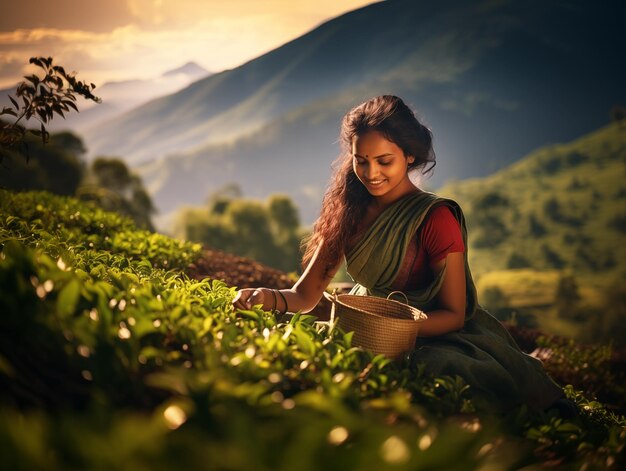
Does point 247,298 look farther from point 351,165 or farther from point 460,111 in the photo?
point 460,111

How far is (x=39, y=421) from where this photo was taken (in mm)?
1384

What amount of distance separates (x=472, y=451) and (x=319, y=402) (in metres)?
0.48

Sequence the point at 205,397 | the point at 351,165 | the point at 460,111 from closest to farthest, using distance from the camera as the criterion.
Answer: the point at 205,397 < the point at 351,165 < the point at 460,111

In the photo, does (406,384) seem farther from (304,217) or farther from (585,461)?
(304,217)

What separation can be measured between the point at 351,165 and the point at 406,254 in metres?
0.89

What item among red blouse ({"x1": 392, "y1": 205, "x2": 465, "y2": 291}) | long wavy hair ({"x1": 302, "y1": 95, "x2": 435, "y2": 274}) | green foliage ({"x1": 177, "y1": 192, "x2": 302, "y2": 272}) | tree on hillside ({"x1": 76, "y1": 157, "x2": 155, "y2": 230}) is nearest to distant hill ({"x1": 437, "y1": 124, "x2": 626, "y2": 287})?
green foliage ({"x1": 177, "y1": 192, "x2": 302, "y2": 272})

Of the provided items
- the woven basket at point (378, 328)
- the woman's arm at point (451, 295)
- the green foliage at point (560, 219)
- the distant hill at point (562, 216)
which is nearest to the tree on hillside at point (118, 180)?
the woman's arm at point (451, 295)

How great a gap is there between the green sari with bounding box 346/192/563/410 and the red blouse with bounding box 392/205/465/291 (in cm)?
6

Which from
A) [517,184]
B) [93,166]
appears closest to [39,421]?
[93,166]

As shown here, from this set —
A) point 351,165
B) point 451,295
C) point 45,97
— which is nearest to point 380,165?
point 351,165

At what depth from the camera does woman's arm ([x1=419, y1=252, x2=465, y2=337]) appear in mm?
3580

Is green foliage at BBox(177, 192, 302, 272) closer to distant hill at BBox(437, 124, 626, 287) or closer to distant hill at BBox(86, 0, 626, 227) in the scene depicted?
distant hill at BBox(437, 124, 626, 287)

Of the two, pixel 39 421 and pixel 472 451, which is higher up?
pixel 39 421

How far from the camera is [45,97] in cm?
409
